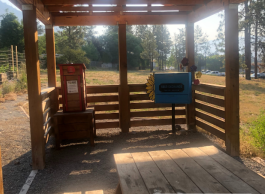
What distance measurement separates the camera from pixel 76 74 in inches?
197

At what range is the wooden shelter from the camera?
398cm

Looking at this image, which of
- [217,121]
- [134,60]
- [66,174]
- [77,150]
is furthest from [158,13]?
[134,60]

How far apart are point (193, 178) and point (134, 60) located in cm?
2016

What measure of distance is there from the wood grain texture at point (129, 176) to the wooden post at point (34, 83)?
2011 millimetres

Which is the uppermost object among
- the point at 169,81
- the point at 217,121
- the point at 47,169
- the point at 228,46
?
the point at 228,46

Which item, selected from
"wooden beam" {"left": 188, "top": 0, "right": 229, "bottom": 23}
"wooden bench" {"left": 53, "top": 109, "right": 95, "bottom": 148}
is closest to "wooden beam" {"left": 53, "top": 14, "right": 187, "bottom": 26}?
"wooden beam" {"left": 188, "top": 0, "right": 229, "bottom": 23}

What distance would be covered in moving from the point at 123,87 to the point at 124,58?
26.2 inches

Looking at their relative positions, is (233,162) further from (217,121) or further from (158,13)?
(158,13)

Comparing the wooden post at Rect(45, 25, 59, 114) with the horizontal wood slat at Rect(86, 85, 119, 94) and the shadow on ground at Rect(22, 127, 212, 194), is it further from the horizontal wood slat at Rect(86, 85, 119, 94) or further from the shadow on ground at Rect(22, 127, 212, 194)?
the shadow on ground at Rect(22, 127, 212, 194)

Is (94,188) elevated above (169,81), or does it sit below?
below

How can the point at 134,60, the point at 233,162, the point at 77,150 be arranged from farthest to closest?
the point at 134,60
the point at 77,150
the point at 233,162

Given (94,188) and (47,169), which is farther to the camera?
(47,169)

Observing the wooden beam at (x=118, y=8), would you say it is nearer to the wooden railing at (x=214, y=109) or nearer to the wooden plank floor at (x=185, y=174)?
the wooden railing at (x=214, y=109)

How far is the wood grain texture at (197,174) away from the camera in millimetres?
1742
